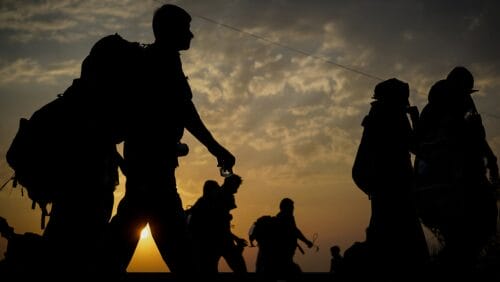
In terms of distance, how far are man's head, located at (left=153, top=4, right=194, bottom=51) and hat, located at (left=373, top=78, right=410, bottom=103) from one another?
2735 millimetres

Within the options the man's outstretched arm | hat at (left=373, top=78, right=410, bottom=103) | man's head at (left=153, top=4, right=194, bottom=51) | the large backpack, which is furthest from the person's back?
the large backpack

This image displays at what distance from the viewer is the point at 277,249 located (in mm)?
8461

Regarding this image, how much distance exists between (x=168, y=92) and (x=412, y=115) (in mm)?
3240

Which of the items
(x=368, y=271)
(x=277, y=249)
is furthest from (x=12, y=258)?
(x=277, y=249)

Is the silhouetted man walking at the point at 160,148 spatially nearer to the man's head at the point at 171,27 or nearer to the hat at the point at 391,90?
the man's head at the point at 171,27

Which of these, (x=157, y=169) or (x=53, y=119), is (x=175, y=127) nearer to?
(x=157, y=169)

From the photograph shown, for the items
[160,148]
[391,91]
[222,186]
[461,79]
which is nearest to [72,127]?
[160,148]

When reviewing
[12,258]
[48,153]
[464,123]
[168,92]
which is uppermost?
→ [464,123]

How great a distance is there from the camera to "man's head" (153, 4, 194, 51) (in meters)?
3.54

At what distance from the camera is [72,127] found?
334 cm

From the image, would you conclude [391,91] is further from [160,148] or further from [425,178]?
[160,148]

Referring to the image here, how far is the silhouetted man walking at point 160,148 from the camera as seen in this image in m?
3.23

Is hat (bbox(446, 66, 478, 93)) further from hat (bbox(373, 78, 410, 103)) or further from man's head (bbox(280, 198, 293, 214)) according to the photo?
man's head (bbox(280, 198, 293, 214))

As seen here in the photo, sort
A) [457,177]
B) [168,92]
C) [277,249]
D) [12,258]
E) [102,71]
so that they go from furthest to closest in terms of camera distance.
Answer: [277,249], [457,177], [12,258], [168,92], [102,71]
